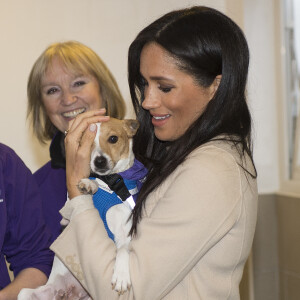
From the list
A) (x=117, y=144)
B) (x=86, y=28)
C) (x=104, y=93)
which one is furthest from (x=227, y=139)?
(x=86, y=28)

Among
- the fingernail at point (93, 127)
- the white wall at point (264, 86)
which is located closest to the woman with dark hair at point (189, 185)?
the fingernail at point (93, 127)

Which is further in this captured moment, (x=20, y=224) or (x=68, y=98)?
(x=68, y=98)

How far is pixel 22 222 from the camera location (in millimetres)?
1907

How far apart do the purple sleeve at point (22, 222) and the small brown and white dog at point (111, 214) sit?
9 centimetres

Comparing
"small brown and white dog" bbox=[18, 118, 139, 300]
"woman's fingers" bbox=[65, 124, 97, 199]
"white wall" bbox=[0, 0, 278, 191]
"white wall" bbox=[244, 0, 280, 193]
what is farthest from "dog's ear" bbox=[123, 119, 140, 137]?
"white wall" bbox=[0, 0, 278, 191]

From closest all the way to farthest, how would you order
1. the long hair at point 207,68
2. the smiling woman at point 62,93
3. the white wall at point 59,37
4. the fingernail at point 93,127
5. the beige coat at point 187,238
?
the beige coat at point 187,238, the long hair at point 207,68, the fingernail at point 93,127, the smiling woman at point 62,93, the white wall at point 59,37

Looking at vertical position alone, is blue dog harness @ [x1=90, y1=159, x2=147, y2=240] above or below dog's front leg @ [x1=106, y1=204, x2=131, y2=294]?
above

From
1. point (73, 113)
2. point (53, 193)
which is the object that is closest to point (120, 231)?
point (53, 193)

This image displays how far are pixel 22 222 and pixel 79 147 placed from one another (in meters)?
0.39

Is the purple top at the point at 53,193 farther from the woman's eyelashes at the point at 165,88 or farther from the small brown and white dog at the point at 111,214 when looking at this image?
the woman's eyelashes at the point at 165,88

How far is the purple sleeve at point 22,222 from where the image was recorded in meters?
1.89

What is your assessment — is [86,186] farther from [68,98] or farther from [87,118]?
[68,98]

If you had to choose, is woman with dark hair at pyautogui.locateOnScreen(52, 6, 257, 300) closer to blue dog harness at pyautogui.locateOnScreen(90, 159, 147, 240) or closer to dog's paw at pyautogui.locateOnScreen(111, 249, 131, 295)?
dog's paw at pyautogui.locateOnScreen(111, 249, 131, 295)

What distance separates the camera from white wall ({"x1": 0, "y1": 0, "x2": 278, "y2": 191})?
362 centimetres
